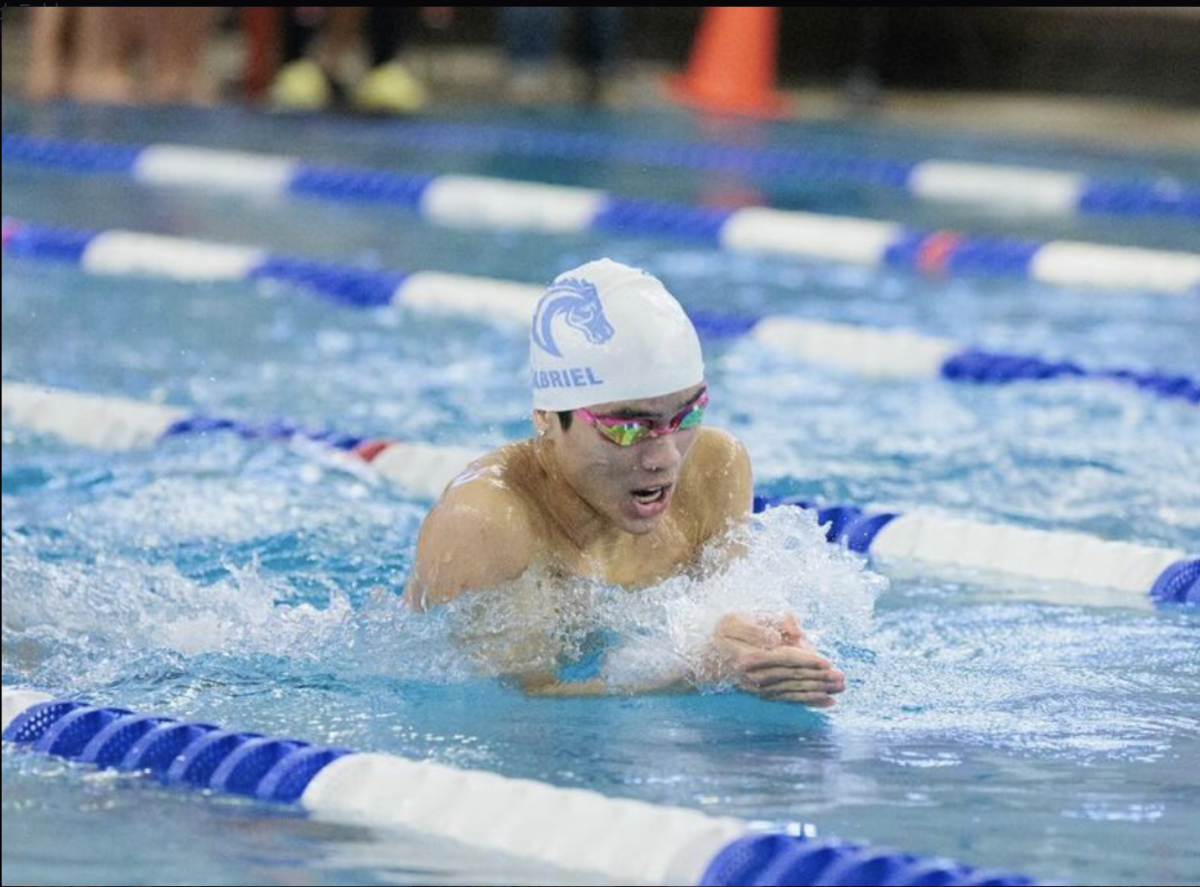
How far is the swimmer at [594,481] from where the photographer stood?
3.14 meters

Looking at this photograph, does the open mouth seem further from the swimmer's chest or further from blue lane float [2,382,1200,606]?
blue lane float [2,382,1200,606]

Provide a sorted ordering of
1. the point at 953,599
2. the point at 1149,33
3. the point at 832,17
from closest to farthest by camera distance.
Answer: the point at 953,599, the point at 1149,33, the point at 832,17

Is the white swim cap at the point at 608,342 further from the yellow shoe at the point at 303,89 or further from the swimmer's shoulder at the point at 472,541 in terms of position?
the yellow shoe at the point at 303,89

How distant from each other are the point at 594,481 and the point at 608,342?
0.20m

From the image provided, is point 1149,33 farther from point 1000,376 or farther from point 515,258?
point 1000,376

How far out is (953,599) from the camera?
13.4ft

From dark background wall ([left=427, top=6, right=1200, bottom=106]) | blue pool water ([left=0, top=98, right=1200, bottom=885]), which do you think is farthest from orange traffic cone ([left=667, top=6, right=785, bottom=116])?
blue pool water ([left=0, top=98, right=1200, bottom=885])

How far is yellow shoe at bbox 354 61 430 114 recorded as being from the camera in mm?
10133

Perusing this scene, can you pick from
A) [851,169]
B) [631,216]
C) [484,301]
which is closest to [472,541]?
[484,301]

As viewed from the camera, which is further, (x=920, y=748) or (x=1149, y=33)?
(x=1149, y=33)

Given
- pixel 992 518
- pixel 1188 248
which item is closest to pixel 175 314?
pixel 992 518

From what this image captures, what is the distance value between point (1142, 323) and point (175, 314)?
8.77 ft

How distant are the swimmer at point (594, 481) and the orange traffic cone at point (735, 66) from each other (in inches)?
292

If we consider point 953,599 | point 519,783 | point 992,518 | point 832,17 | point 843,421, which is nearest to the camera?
point 519,783
